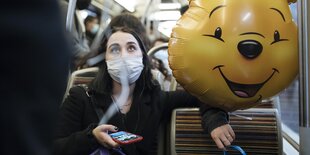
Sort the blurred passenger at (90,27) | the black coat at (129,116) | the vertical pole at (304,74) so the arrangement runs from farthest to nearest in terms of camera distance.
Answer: the blurred passenger at (90,27)
the black coat at (129,116)
the vertical pole at (304,74)

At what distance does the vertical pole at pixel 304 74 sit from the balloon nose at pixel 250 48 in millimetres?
105

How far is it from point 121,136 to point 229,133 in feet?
1.20

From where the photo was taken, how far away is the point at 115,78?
4.83ft

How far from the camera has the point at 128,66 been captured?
1.43 metres

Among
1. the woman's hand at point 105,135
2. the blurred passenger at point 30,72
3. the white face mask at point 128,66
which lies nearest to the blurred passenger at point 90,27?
the white face mask at point 128,66

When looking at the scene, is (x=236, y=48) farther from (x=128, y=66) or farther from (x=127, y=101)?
(x=127, y=101)

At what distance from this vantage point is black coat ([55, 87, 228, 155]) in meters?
1.42

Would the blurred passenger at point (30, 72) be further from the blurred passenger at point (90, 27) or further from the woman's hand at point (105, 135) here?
the blurred passenger at point (90, 27)

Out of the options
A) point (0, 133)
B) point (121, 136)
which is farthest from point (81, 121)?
point (0, 133)

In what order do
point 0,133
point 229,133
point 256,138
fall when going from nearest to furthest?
1. point 0,133
2. point 229,133
3. point 256,138

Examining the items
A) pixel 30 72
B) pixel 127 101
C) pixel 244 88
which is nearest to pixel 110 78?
pixel 127 101

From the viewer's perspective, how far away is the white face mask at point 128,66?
143 centimetres

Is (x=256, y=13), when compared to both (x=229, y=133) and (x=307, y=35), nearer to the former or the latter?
(x=307, y=35)

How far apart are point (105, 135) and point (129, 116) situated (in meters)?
0.30
